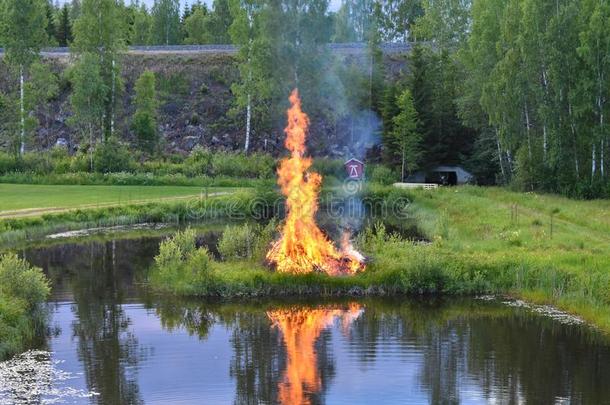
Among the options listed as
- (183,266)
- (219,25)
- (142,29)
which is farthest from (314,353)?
(142,29)

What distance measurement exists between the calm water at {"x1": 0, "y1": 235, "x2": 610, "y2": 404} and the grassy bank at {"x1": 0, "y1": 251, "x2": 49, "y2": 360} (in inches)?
25.2

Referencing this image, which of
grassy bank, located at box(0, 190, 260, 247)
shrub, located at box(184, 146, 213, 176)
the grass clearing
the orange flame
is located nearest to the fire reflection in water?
the orange flame

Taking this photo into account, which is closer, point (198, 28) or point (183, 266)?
point (183, 266)

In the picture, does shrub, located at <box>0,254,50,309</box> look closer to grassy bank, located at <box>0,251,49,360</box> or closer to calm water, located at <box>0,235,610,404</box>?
grassy bank, located at <box>0,251,49,360</box>

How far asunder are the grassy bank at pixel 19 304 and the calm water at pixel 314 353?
640 mm

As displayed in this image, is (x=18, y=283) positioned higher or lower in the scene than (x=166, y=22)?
lower

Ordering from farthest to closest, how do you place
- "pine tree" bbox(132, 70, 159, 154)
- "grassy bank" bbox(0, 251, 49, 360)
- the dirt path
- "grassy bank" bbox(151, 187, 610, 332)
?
"pine tree" bbox(132, 70, 159, 154) → the dirt path → "grassy bank" bbox(151, 187, 610, 332) → "grassy bank" bbox(0, 251, 49, 360)

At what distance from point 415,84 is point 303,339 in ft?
174

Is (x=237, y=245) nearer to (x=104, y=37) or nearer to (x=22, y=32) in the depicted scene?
(x=104, y=37)

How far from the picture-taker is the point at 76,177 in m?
66.3

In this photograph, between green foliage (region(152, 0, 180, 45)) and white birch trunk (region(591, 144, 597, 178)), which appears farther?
green foliage (region(152, 0, 180, 45))

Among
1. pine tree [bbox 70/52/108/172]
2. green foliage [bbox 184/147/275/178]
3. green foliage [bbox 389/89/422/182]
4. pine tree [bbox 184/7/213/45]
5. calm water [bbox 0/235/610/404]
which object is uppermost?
pine tree [bbox 184/7/213/45]

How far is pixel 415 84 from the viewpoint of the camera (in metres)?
72.6

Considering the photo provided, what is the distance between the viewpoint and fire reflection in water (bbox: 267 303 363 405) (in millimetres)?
18438
